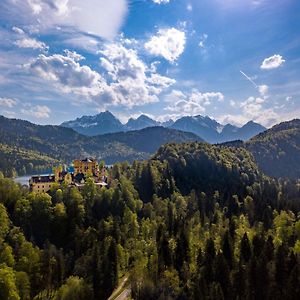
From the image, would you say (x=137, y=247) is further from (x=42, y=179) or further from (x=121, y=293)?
(x=42, y=179)

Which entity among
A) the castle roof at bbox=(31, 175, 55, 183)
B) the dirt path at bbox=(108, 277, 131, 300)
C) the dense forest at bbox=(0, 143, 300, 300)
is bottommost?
Result: the dirt path at bbox=(108, 277, 131, 300)

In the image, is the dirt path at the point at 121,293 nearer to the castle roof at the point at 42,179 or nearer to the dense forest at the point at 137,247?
the dense forest at the point at 137,247

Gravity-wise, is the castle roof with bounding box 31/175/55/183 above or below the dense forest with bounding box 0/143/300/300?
above

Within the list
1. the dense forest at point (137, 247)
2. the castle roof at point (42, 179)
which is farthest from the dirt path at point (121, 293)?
the castle roof at point (42, 179)

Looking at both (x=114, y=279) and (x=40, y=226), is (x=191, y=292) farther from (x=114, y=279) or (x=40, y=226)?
(x=40, y=226)

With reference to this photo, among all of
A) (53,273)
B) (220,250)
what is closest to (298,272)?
(220,250)

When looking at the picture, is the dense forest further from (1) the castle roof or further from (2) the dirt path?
(1) the castle roof

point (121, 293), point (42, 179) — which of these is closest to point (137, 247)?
point (121, 293)

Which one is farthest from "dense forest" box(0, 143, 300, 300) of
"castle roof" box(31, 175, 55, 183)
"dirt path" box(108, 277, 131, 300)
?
"castle roof" box(31, 175, 55, 183)
